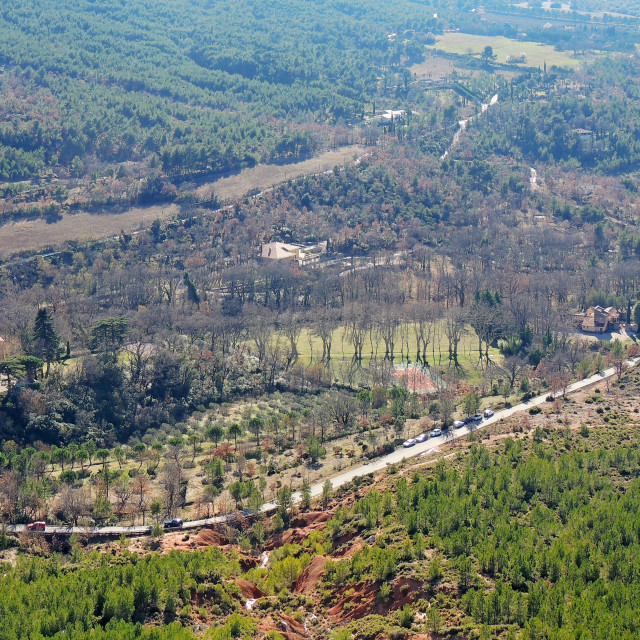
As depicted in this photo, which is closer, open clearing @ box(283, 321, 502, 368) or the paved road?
the paved road

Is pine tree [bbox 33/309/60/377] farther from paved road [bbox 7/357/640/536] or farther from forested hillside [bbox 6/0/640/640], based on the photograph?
paved road [bbox 7/357/640/536]

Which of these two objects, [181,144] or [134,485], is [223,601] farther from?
[181,144]

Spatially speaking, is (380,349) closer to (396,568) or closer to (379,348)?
(379,348)

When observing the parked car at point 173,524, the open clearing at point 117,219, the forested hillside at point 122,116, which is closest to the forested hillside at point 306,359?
the parked car at point 173,524

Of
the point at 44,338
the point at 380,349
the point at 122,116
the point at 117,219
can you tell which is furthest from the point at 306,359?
the point at 122,116

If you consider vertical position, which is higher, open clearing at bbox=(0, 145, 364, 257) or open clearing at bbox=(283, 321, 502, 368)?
open clearing at bbox=(0, 145, 364, 257)

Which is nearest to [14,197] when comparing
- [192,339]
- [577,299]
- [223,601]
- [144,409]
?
[192,339]

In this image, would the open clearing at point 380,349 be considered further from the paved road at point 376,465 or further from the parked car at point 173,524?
the parked car at point 173,524

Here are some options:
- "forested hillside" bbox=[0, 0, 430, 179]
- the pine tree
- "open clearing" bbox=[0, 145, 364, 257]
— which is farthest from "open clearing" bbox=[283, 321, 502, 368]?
"forested hillside" bbox=[0, 0, 430, 179]

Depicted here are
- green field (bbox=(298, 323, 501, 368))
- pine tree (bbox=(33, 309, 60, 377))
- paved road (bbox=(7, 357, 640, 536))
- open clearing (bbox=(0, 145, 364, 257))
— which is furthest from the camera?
open clearing (bbox=(0, 145, 364, 257))
